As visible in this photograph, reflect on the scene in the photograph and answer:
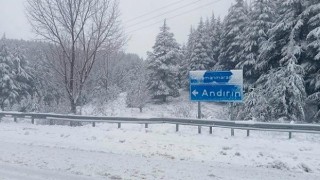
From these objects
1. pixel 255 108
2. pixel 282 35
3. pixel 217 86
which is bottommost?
pixel 255 108

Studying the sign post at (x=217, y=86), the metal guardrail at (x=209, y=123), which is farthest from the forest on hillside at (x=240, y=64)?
the sign post at (x=217, y=86)

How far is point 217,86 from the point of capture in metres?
18.6

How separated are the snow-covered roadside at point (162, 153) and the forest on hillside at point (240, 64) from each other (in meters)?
7.05

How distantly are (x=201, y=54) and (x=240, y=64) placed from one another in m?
15.5

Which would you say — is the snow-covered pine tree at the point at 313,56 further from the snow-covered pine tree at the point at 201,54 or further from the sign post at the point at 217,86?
the snow-covered pine tree at the point at 201,54

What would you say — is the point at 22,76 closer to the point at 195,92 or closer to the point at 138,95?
the point at 138,95

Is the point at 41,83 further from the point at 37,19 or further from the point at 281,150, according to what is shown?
the point at 281,150

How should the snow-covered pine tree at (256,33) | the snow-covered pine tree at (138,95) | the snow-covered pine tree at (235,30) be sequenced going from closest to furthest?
the snow-covered pine tree at (256,33), the snow-covered pine tree at (235,30), the snow-covered pine tree at (138,95)

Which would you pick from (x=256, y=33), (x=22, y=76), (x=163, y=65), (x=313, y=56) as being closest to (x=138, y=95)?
(x=163, y=65)

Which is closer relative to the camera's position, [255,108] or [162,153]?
[162,153]

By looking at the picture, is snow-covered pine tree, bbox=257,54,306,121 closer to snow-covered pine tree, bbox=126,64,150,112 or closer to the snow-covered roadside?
the snow-covered roadside

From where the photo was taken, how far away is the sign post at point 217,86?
18.2 m

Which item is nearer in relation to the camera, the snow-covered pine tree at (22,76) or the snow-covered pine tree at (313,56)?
the snow-covered pine tree at (313,56)

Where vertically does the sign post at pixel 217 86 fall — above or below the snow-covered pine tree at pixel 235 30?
below
